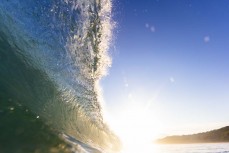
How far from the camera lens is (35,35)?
34.3ft

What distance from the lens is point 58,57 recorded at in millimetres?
11227

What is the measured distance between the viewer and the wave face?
7527 millimetres

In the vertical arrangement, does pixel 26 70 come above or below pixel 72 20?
below

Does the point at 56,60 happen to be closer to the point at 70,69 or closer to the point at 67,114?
the point at 70,69

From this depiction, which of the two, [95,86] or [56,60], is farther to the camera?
[95,86]

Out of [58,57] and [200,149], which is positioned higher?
[200,149]

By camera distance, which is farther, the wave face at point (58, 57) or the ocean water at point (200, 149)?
the ocean water at point (200, 149)

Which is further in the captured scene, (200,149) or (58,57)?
(200,149)

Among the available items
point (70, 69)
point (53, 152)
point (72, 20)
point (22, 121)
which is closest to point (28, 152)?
point (53, 152)

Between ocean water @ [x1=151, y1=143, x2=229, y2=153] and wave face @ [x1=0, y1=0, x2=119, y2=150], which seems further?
ocean water @ [x1=151, y1=143, x2=229, y2=153]

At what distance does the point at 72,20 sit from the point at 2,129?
333 inches

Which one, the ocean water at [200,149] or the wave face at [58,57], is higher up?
the ocean water at [200,149]

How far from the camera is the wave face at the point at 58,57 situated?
753cm

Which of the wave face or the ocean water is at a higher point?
the ocean water
